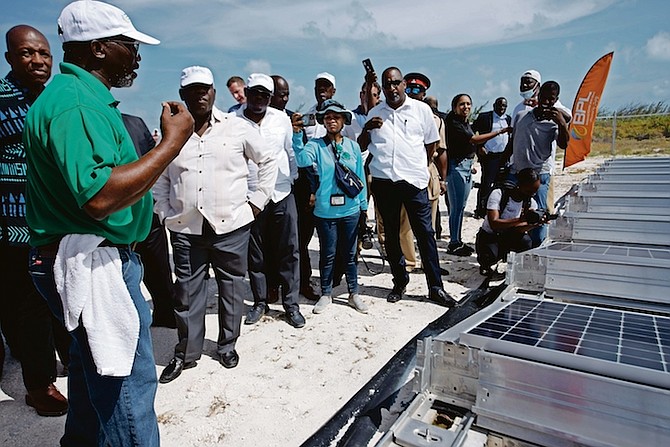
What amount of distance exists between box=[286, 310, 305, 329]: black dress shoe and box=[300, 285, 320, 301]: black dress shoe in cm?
66

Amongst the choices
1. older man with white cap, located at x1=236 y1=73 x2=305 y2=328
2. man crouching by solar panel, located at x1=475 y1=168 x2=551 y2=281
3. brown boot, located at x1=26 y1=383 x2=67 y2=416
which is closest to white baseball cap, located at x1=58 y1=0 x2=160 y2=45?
brown boot, located at x1=26 y1=383 x2=67 y2=416

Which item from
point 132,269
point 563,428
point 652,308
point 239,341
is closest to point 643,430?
point 563,428

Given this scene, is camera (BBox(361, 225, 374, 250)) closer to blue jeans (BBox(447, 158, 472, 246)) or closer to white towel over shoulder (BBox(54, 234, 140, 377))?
blue jeans (BBox(447, 158, 472, 246))

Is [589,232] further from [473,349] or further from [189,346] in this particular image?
[189,346]

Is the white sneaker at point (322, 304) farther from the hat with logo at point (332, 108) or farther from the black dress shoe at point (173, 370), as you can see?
the hat with logo at point (332, 108)

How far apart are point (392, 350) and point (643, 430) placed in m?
2.38

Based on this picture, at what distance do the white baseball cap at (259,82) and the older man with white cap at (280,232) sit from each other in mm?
221

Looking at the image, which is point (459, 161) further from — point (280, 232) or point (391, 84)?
point (280, 232)

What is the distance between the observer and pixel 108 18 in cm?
153

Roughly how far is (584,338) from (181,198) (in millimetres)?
2439

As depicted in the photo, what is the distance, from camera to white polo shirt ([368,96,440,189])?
4152 mm

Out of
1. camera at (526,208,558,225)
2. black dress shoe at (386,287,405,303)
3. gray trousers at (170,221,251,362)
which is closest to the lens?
gray trousers at (170,221,251,362)

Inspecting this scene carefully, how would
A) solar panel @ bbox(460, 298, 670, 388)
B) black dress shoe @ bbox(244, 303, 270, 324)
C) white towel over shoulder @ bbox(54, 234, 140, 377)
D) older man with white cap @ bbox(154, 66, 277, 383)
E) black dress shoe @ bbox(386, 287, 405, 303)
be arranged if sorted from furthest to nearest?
black dress shoe @ bbox(386, 287, 405, 303) < black dress shoe @ bbox(244, 303, 270, 324) < older man with white cap @ bbox(154, 66, 277, 383) < white towel over shoulder @ bbox(54, 234, 140, 377) < solar panel @ bbox(460, 298, 670, 388)

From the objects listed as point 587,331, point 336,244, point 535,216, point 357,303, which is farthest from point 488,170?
point 587,331
